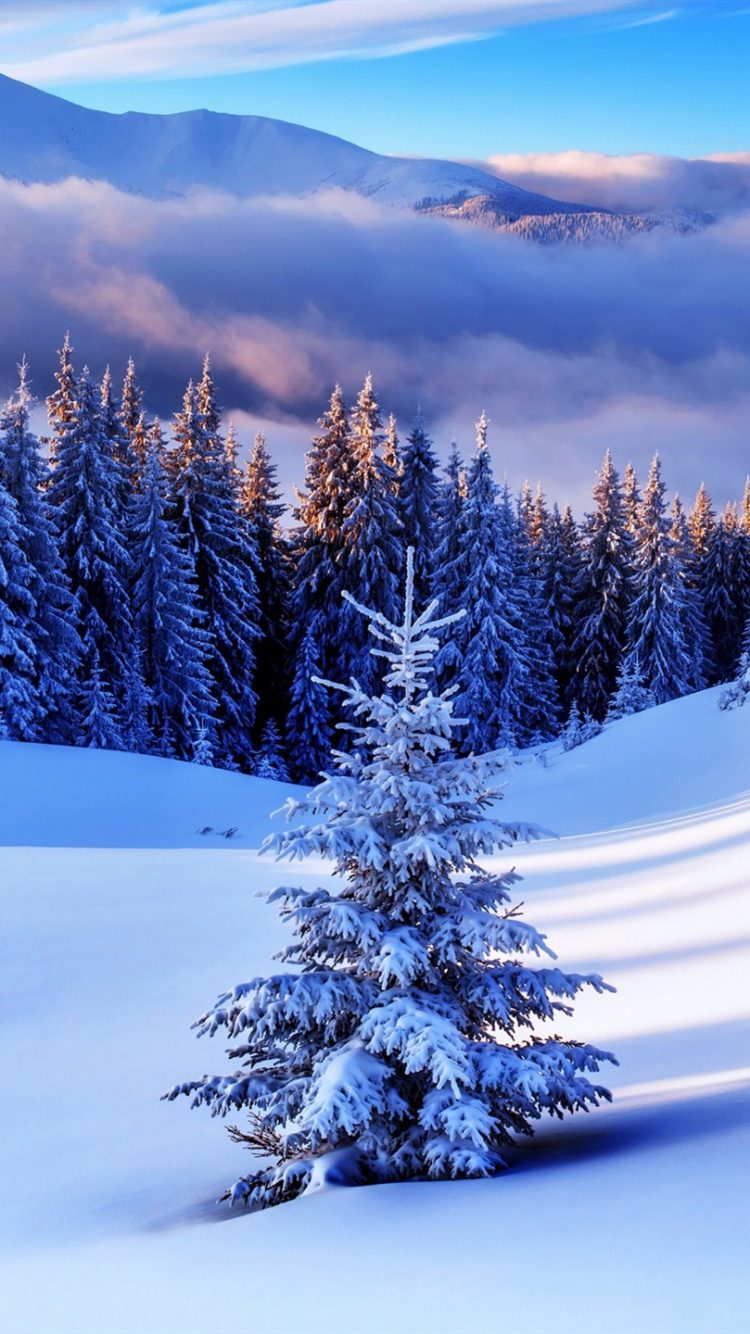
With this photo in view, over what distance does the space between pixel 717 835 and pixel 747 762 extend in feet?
25.4

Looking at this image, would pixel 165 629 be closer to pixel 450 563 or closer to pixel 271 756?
pixel 271 756

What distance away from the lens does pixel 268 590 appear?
36.6 meters

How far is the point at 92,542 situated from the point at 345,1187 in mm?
26141

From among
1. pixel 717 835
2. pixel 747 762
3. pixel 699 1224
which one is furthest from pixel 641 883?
pixel 747 762

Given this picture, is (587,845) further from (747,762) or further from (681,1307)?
(681,1307)

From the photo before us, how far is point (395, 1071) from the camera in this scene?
4.43m

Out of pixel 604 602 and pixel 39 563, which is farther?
pixel 604 602

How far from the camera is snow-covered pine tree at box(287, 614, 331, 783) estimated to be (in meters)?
33.5

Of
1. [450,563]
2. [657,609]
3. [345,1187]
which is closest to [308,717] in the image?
[450,563]

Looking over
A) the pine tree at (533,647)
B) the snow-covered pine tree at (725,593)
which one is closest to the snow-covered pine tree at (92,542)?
the pine tree at (533,647)

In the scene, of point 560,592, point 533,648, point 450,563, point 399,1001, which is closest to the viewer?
point 399,1001

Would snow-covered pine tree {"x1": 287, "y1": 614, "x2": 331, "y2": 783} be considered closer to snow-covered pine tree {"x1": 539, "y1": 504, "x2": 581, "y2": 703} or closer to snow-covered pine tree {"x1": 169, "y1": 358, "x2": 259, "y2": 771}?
snow-covered pine tree {"x1": 169, "y1": 358, "x2": 259, "y2": 771}

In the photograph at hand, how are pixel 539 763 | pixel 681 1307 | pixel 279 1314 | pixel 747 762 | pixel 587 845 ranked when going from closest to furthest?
pixel 681 1307, pixel 279 1314, pixel 587 845, pixel 747 762, pixel 539 763

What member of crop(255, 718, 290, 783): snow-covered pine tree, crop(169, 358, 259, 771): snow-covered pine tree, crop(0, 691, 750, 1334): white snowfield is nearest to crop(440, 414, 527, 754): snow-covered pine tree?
crop(255, 718, 290, 783): snow-covered pine tree
